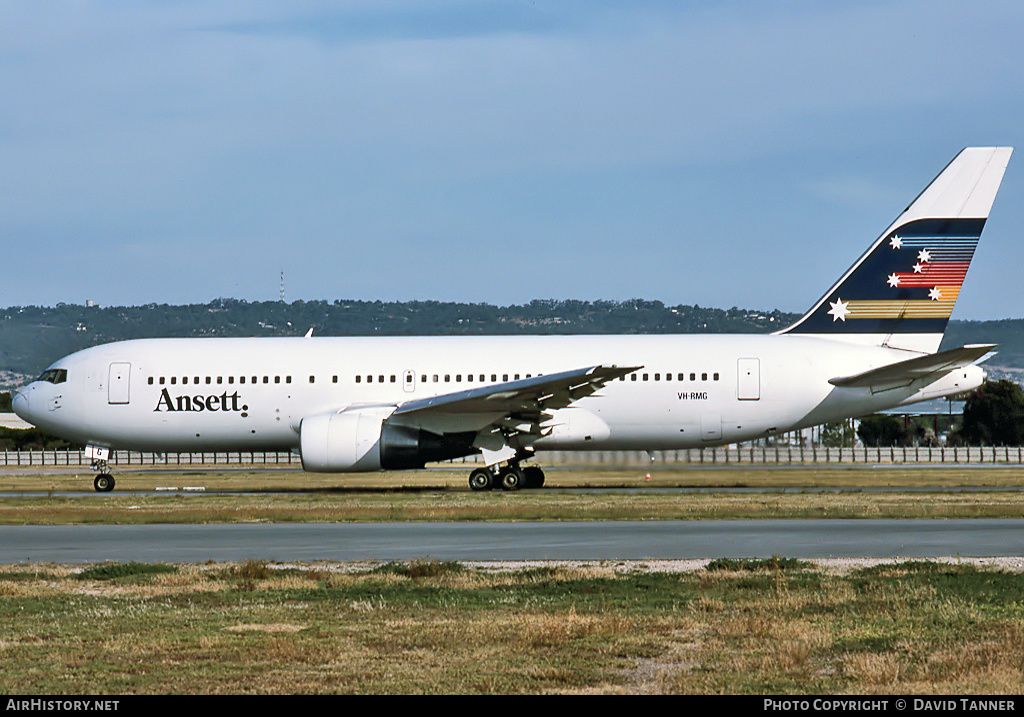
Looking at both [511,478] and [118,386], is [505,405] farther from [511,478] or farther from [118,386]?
[118,386]

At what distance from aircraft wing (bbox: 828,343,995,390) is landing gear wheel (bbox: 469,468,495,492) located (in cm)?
908

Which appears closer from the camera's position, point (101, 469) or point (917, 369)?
point (917, 369)

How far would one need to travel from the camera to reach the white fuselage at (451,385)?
3059 cm

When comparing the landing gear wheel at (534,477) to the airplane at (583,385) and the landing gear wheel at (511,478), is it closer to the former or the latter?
the airplane at (583,385)

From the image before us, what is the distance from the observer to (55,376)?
33562mm

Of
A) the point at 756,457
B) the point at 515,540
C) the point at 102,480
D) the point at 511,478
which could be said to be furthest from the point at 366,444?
the point at 756,457

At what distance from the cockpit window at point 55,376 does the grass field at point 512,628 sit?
20495 mm

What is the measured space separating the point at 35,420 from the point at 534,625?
2770cm

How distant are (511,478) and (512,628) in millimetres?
20039

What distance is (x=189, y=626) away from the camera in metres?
10.1

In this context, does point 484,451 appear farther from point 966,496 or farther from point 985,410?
point 985,410

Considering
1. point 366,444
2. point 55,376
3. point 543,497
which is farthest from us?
point 55,376

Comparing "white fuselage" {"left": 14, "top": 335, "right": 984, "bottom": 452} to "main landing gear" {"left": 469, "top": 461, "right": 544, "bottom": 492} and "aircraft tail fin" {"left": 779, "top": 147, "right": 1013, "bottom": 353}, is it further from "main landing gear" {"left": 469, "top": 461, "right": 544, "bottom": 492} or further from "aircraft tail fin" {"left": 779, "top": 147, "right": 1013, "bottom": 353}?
"main landing gear" {"left": 469, "top": 461, "right": 544, "bottom": 492}

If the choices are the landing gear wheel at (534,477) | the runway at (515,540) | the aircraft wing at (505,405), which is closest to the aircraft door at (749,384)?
the aircraft wing at (505,405)
